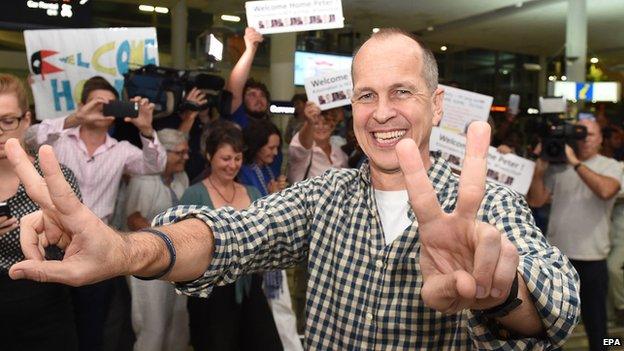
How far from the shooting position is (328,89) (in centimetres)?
418

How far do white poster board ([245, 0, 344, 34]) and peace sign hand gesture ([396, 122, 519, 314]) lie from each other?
124 inches

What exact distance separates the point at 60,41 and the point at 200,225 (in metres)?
2.96

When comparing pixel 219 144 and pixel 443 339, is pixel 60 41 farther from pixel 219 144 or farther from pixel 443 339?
pixel 443 339

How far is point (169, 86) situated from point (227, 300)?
129 cm

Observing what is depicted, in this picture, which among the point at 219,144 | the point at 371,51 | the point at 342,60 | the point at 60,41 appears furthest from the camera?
the point at 342,60

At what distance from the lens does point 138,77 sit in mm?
3912

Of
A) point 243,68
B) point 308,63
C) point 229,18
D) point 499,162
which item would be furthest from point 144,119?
point 229,18

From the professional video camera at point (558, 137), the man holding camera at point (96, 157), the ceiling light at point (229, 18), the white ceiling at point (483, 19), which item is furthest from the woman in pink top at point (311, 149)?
the ceiling light at point (229, 18)

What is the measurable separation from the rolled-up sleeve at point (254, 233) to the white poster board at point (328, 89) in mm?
2403

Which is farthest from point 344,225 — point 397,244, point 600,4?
point 600,4

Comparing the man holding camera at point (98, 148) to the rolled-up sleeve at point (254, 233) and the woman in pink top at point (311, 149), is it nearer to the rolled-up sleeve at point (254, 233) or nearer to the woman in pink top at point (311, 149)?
the woman in pink top at point (311, 149)

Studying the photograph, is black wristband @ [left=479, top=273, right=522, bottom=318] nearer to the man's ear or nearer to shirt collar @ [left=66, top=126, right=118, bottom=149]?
the man's ear

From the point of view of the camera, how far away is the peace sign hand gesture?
3.65 feet

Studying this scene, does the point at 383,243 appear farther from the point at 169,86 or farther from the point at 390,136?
the point at 169,86
